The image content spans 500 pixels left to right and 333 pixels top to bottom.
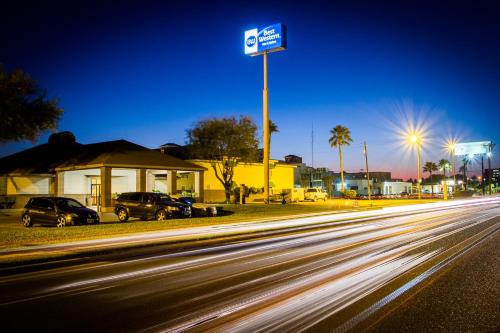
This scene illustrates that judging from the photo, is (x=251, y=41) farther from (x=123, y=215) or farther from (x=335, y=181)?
(x=335, y=181)

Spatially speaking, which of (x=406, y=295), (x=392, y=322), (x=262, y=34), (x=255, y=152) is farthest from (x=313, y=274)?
(x=255, y=152)

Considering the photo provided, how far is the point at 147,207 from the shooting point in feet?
89.9

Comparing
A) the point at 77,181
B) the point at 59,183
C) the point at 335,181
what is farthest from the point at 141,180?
the point at 335,181

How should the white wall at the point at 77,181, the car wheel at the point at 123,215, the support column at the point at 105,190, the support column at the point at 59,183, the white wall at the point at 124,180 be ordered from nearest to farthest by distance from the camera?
the car wheel at the point at 123,215 < the support column at the point at 105,190 < the support column at the point at 59,183 < the white wall at the point at 77,181 < the white wall at the point at 124,180

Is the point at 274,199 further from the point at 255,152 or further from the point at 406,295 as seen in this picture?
the point at 406,295

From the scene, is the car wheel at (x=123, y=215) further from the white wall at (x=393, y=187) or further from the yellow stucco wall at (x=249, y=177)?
the white wall at (x=393, y=187)

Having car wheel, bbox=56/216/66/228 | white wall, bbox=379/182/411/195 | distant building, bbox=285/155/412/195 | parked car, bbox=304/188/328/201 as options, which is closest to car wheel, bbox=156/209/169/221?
car wheel, bbox=56/216/66/228

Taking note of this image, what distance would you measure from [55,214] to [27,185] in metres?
21.4

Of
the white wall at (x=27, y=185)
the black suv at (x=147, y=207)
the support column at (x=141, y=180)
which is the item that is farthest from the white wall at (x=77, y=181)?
the black suv at (x=147, y=207)

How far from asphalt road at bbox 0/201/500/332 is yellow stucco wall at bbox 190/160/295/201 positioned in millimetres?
40975

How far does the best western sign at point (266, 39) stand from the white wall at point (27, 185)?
2277 centimetres

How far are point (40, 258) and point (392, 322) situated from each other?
970cm

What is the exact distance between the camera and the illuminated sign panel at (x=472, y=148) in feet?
284

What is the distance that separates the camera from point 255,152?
49.2 meters
